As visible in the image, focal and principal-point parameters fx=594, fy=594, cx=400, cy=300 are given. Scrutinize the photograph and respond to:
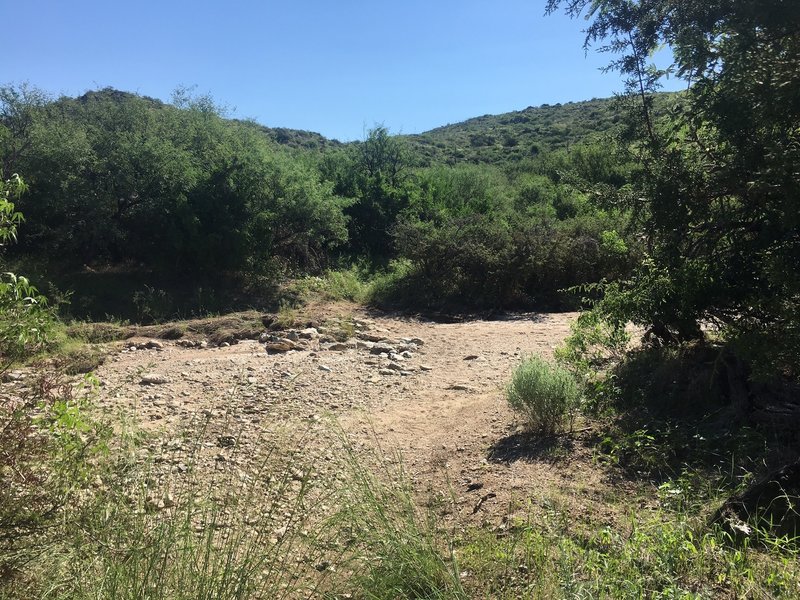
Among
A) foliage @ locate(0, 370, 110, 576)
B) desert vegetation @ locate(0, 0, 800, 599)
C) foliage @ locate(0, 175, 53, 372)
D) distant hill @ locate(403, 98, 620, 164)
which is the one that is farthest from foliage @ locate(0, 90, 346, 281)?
distant hill @ locate(403, 98, 620, 164)

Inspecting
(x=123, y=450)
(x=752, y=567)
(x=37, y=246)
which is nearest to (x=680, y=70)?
(x=752, y=567)

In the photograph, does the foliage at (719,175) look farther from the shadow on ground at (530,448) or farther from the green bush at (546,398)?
the shadow on ground at (530,448)

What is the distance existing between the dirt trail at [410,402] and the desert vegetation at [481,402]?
4 cm

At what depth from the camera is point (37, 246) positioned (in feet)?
45.2

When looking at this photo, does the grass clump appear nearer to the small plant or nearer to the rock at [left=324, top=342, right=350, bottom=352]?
the rock at [left=324, top=342, right=350, bottom=352]

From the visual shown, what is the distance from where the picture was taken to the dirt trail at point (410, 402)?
4.25 m

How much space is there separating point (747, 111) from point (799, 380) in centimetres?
215

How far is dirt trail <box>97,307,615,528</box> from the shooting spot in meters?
4.25

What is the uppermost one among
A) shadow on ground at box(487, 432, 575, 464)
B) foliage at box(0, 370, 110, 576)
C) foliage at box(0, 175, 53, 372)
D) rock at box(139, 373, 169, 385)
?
foliage at box(0, 175, 53, 372)

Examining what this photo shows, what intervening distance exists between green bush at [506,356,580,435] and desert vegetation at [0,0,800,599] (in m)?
0.02

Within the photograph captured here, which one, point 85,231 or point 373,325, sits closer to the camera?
point 373,325

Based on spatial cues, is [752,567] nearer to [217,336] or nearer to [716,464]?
[716,464]

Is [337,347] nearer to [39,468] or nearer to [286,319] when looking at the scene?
[286,319]

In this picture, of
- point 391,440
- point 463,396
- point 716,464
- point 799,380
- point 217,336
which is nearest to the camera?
point 716,464
